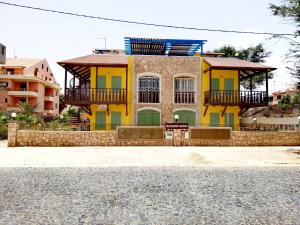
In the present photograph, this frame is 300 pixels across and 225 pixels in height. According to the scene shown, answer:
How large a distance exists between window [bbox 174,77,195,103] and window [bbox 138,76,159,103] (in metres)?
1.67

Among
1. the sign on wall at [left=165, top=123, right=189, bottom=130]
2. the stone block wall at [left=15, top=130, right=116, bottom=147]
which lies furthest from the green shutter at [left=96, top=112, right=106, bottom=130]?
the sign on wall at [left=165, top=123, right=189, bottom=130]

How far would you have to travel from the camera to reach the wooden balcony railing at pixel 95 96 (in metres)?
20.2

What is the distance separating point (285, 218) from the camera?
5.30m

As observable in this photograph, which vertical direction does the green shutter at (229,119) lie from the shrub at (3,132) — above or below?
above

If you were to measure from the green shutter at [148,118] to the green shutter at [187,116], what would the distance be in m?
1.74

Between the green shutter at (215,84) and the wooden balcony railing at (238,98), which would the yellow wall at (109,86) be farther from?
the green shutter at (215,84)

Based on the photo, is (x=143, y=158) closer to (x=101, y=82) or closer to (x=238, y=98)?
(x=101, y=82)

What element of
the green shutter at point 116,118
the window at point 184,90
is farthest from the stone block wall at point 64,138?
the window at point 184,90

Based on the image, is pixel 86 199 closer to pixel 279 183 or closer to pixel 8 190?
pixel 8 190

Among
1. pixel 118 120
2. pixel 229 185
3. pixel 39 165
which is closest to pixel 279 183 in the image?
pixel 229 185

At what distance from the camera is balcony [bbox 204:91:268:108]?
21.1 metres

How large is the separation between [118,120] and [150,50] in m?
6.92

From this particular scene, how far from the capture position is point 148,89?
22.3m

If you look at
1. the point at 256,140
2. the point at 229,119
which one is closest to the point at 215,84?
the point at 229,119
